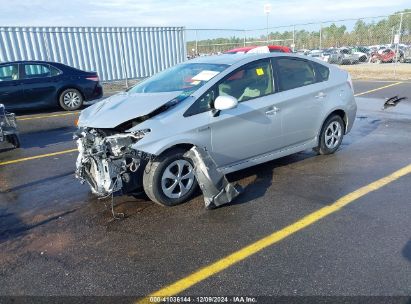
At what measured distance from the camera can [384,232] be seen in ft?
11.8

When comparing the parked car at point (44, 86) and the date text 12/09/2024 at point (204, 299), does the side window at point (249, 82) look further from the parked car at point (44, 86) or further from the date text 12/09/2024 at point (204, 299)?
the parked car at point (44, 86)

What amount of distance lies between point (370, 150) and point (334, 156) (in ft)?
2.41

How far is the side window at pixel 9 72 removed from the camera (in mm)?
10282

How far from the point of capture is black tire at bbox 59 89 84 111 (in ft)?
36.8

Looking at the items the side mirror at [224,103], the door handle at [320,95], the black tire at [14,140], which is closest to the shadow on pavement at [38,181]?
the black tire at [14,140]

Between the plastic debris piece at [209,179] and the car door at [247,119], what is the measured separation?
0.34 meters

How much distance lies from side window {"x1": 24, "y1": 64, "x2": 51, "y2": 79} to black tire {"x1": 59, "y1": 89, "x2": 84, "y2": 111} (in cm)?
71

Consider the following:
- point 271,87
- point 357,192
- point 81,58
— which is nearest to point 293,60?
point 271,87

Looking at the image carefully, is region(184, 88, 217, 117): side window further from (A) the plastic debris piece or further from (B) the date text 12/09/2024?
(B) the date text 12/09/2024

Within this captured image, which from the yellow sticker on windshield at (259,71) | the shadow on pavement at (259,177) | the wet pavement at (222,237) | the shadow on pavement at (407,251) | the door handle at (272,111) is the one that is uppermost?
the yellow sticker on windshield at (259,71)

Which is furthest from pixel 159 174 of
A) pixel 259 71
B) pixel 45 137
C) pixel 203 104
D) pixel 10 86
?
pixel 10 86

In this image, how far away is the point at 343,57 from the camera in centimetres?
3200

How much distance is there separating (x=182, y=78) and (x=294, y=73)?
1635 mm

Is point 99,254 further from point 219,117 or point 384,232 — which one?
point 384,232
